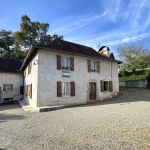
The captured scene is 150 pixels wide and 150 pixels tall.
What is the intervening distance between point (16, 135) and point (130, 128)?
4117 millimetres

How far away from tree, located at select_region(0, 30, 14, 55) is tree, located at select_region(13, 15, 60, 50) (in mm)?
6671

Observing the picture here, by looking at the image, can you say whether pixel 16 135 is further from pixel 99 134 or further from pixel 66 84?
pixel 66 84

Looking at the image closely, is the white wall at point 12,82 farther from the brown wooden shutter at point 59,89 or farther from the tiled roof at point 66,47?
the brown wooden shutter at point 59,89

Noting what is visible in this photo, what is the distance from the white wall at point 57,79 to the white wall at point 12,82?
8123 millimetres

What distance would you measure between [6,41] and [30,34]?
8815mm

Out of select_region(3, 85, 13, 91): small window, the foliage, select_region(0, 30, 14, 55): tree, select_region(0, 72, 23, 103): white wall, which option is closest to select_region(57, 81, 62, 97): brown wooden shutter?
select_region(0, 72, 23, 103): white wall

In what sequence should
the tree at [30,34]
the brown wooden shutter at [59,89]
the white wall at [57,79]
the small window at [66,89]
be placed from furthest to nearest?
the tree at [30,34]
the small window at [66,89]
the brown wooden shutter at [59,89]
the white wall at [57,79]

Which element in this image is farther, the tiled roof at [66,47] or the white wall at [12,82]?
the white wall at [12,82]

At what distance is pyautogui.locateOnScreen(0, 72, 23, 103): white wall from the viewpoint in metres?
16.2

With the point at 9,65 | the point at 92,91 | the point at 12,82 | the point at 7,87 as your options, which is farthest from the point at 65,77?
the point at 9,65

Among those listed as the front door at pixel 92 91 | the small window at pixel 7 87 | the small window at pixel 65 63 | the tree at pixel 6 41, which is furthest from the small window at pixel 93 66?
the tree at pixel 6 41

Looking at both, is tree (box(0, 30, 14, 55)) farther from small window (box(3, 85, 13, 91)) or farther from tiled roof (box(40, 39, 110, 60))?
tiled roof (box(40, 39, 110, 60))

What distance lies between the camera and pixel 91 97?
1329 cm

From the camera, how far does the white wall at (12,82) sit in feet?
53.3
